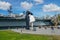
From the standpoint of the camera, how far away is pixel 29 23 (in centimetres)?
2859

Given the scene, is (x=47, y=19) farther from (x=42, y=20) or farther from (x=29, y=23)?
(x=29, y=23)

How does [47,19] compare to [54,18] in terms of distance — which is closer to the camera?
[54,18]

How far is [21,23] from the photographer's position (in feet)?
114

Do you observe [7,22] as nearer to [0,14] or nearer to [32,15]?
[0,14]

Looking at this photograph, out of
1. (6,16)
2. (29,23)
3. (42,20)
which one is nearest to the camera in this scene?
(29,23)

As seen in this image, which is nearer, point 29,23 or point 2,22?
point 29,23

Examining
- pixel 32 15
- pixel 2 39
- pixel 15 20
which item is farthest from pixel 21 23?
pixel 2 39

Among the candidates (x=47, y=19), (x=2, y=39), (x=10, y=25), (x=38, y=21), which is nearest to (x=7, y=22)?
(x=10, y=25)

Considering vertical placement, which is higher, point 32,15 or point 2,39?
point 32,15

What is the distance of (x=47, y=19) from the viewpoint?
121 ft

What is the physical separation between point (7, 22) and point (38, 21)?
6171 millimetres

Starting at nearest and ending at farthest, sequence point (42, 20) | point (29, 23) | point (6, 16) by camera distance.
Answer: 1. point (29, 23)
2. point (6, 16)
3. point (42, 20)

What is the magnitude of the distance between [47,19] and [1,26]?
32.0 feet

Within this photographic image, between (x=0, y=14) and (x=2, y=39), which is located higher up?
(x=0, y=14)
